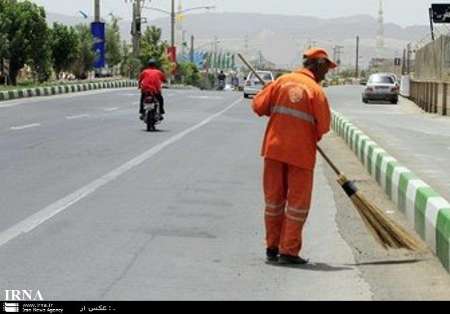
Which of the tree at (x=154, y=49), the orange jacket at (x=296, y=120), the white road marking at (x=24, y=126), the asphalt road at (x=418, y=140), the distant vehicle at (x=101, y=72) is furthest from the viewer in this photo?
the tree at (x=154, y=49)

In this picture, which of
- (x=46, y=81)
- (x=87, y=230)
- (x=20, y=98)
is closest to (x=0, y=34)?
(x=20, y=98)

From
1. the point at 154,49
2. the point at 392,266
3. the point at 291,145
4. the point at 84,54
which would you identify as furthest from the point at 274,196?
the point at 154,49

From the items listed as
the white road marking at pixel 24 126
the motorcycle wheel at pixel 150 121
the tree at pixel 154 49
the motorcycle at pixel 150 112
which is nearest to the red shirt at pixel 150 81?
the motorcycle at pixel 150 112

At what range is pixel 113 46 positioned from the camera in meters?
83.2

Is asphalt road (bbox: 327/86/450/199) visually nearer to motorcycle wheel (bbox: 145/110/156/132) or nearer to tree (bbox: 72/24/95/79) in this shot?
motorcycle wheel (bbox: 145/110/156/132)

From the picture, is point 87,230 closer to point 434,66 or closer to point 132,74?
point 434,66

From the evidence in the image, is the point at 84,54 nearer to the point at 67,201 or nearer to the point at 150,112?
the point at 150,112

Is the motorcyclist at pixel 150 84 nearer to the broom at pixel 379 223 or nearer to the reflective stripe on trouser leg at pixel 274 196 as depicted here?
the broom at pixel 379 223

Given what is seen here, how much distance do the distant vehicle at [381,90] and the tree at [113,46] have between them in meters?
37.7

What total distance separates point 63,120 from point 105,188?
14069 mm

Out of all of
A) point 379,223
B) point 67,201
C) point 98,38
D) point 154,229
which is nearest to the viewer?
point 379,223

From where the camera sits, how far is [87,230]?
9180 millimetres

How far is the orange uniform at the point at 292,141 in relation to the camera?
780cm

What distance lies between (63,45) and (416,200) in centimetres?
4993
